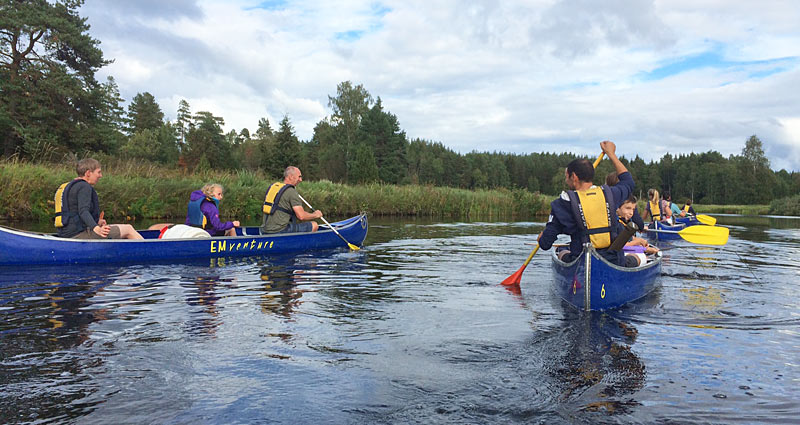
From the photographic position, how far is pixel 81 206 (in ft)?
26.8

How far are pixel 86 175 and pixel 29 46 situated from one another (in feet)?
84.6

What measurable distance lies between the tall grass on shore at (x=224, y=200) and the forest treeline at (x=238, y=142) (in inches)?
72.5

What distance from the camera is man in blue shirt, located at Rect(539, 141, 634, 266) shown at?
18.4 ft

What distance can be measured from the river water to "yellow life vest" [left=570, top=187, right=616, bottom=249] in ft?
3.00

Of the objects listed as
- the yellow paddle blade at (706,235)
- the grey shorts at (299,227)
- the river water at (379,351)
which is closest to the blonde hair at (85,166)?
the river water at (379,351)

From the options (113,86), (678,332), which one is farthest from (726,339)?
(113,86)

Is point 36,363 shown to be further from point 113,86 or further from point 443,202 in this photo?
point 113,86

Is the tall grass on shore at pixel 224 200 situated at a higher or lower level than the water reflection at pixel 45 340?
higher

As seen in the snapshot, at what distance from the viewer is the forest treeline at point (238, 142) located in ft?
88.4

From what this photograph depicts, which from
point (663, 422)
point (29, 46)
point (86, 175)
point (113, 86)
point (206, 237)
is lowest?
point (663, 422)

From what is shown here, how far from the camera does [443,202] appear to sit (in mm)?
27969

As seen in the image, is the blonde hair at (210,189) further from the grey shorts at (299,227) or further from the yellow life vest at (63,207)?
the yellow life vest at (63,207)

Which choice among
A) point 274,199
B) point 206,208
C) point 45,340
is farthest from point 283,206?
point 45,340

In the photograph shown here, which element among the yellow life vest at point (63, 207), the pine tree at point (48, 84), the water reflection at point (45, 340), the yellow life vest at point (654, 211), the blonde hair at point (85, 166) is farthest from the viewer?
the pine tree at point (48, 84)
